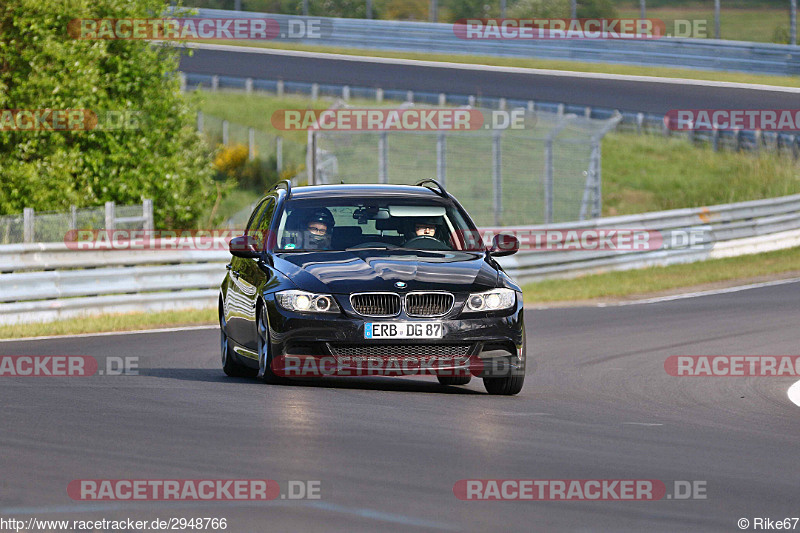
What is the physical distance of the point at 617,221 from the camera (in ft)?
88.2

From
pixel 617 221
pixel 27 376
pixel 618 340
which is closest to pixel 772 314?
pixel 618 340

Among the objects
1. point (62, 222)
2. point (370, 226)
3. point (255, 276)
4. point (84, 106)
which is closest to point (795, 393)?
point (370, 226)

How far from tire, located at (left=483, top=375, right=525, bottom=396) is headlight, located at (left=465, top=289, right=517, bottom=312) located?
0.60 m

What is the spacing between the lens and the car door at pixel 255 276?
11.2 meters

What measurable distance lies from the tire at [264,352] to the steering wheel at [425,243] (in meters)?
1.31

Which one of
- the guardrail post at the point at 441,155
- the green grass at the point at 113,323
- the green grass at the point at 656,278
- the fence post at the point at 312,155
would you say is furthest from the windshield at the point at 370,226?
the guardrail post at the point at 441,155

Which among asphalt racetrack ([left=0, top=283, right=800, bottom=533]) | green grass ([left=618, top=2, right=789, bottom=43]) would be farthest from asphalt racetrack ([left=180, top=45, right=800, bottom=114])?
asphalt racetrack ([left=0, top=283, right=800, bottom=533])

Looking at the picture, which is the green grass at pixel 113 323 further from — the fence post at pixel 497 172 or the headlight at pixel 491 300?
the fence post at pixel 497 172

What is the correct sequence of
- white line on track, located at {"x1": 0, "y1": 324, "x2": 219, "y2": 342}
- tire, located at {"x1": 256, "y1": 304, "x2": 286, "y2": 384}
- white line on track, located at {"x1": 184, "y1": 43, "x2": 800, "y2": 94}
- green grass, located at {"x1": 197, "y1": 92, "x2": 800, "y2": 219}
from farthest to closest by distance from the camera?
white line on track, located at {"x1": 184, "y1": 43, "x2": 800, "y2": 94} < green grass, located at {"x1": 197, "y1": 92, "x2": 800, "y2": 219} < white line on track, located at {"x1": 0, "y1": 324, "x2": 219, "y2": 342} < tire, located at {"x1": 256, "y1": 304, "x2": 286, "y2": 384}

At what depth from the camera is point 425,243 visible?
456 inches

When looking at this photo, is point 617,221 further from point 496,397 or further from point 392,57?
point 392,57

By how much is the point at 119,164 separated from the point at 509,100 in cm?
1471

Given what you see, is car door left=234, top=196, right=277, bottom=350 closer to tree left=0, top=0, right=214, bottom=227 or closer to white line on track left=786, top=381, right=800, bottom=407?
white line on track left=786, top=381, right=800, bottom=407

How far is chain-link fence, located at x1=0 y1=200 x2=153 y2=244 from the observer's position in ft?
64.6
